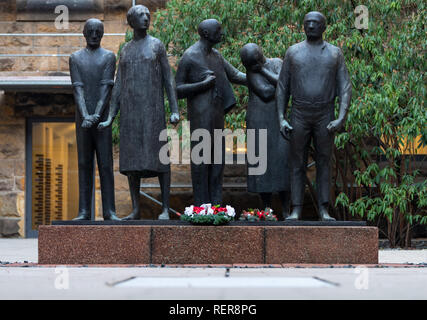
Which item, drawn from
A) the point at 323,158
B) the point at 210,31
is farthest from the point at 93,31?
the point at 323,158

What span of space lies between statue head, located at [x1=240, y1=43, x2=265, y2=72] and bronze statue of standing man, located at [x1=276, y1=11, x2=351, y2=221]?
46cm

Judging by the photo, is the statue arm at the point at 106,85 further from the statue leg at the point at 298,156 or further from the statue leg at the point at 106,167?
the statue leg at the point at 298,156

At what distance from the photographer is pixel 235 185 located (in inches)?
575

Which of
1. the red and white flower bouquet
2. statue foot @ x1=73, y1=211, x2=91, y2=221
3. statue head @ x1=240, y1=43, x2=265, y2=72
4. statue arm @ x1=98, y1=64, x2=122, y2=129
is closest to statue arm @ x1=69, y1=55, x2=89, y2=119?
statue arm @ x1=98, y1=64, x2=122, y2=129

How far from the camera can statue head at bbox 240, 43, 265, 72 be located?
7.99 meters

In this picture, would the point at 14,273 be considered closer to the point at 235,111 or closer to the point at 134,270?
the point at 134,270

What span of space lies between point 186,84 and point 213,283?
327cm

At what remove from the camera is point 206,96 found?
788 centimetres

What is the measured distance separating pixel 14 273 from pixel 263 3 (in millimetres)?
7754

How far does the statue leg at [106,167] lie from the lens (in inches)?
308

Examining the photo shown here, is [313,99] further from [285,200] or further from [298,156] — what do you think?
[285,200]

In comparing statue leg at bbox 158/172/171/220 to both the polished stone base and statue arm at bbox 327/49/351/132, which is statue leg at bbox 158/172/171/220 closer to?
the polished stone base

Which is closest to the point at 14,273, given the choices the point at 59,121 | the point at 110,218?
the point at 110,218

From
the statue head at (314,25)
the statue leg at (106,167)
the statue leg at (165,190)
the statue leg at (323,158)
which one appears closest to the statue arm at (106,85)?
the statue leg at (106,167)
